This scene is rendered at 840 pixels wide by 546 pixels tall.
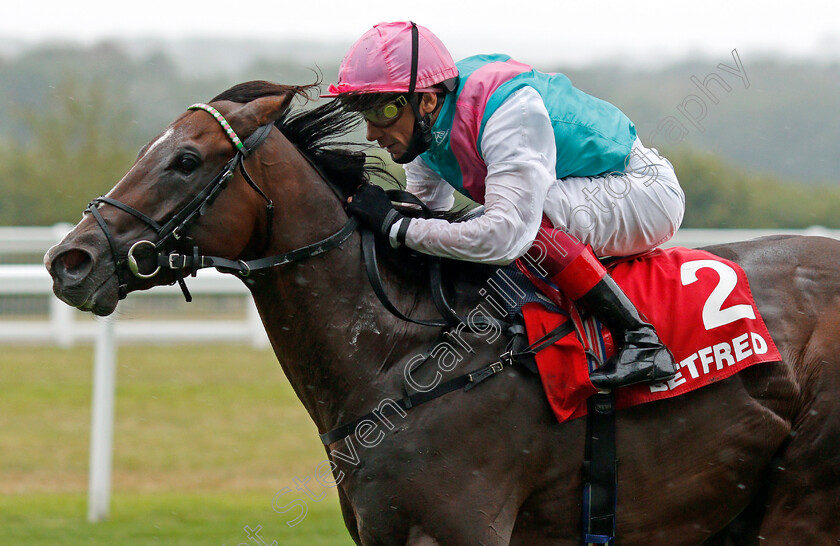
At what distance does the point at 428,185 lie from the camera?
3354mm

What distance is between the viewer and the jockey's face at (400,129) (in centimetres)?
285

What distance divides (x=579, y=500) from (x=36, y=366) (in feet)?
33.2

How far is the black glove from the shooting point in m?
2.79

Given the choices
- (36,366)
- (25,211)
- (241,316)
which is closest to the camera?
(36,366)

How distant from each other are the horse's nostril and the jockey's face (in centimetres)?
94

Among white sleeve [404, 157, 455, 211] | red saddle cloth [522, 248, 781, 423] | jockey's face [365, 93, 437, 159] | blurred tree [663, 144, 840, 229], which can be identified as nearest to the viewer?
red saddle cloth [522, 248, 781, 423]

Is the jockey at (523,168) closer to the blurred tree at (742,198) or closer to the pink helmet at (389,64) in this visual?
the pink helmet at (389,64)

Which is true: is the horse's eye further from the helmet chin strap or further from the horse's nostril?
the helmet chin strap

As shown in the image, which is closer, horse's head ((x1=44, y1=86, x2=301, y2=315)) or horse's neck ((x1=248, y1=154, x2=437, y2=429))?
horse's head ((x1=44, y1=86, x2=301, y2=315))

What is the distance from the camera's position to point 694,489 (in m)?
2.83

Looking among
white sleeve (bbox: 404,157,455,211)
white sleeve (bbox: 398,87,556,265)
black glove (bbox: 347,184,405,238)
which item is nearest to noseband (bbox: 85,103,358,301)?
black glove (bbox: 347,184,405,238)

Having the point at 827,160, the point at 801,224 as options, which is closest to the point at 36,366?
the point at 801,224

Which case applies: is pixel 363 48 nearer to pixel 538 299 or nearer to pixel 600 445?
pixel 538 299

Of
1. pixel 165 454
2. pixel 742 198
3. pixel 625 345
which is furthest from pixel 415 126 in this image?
pixel 742 198
